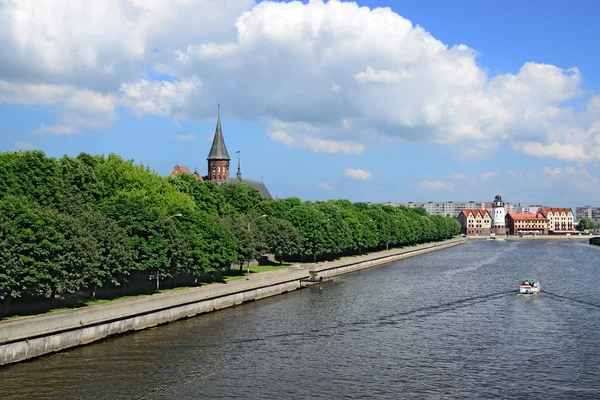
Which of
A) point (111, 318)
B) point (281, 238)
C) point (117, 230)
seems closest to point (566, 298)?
point (281, 238)

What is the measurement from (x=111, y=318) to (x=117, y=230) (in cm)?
1252

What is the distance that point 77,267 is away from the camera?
184 ft

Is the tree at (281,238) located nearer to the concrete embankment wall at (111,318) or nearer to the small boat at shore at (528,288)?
the concrete embankment wall at (111,318)

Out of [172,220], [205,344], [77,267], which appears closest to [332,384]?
[205,344]

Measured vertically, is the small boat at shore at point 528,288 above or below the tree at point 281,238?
below

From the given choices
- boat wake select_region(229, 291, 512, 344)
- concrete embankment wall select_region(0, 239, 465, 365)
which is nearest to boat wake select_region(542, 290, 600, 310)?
boat wake select_region(229, 291, 512, 344)

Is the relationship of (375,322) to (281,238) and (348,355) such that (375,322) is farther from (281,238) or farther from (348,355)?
(281,238)

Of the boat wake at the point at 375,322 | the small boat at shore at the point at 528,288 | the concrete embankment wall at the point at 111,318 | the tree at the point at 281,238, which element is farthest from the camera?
the tree at the point at 281,238

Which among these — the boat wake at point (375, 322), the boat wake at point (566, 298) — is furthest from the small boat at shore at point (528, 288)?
the boat wake at point (375, 322)

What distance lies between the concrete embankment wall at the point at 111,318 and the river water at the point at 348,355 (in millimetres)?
1095

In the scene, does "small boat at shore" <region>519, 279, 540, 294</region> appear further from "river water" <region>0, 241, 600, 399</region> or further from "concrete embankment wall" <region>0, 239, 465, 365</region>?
"concrete embankment wall" <region>0, 239, 465, 365</region>

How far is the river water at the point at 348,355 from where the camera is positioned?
3928 cm

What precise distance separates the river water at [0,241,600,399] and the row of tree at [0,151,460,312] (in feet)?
26.3

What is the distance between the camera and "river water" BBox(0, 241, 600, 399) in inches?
1547
